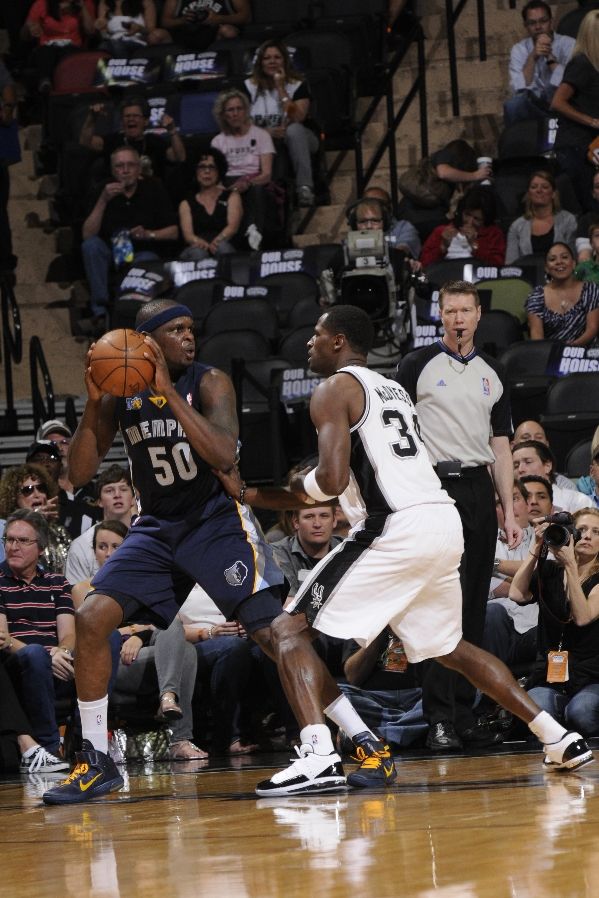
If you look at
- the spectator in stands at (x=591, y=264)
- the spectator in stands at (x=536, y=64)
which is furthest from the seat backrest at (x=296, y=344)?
the spectator in stands at (x=536, y=64)

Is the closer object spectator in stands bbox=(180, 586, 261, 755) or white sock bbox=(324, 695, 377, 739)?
→ white sock bbox=(324, 695, 377, 739)

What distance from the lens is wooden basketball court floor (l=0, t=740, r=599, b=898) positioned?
3.39 m

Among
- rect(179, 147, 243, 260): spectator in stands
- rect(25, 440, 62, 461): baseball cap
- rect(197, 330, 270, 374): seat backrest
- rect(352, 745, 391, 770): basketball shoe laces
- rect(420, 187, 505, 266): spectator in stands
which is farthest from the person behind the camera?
rect(179, 147, 243, 260): spectator in stands

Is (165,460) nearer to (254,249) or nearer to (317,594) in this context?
(317,594)

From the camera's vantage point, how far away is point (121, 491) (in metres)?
8.79

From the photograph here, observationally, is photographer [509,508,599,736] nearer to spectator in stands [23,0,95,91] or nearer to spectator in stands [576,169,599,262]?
spectator in stands [576,169,599,262]

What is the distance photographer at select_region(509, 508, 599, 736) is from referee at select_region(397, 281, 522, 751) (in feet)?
0.82

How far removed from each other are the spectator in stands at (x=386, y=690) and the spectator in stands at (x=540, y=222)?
4.98 metres

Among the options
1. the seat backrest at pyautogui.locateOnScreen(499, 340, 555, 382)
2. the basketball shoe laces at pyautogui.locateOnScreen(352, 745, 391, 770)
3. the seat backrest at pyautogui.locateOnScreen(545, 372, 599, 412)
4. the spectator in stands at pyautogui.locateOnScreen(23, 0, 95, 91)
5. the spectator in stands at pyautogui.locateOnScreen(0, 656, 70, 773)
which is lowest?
the spectator in stands at pyautogui.locateOnScreen(0, 656, 70, 773)

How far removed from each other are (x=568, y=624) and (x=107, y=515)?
9.85ft

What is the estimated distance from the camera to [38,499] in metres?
8.91

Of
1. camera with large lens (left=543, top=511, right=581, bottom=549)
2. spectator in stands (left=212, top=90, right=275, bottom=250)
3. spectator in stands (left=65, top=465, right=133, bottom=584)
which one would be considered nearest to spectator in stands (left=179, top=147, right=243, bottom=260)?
spectator in stands (left=212, top=90, right=275, bottom=250)

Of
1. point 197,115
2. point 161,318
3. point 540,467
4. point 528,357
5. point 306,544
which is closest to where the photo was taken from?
point 161,318

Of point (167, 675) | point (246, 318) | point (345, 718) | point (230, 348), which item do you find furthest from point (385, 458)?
point (246, 318)
